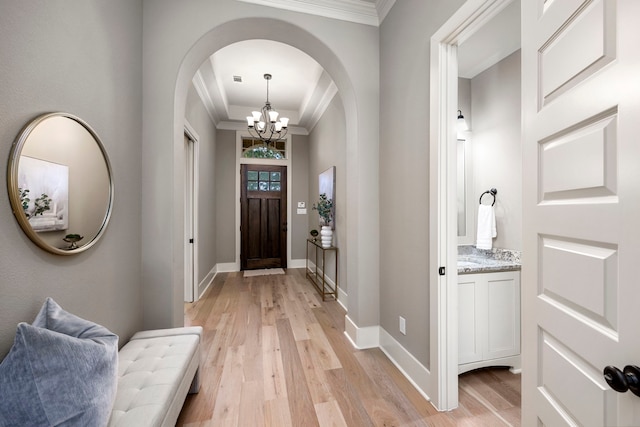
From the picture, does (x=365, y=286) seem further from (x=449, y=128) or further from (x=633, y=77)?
(x=633, y=77)

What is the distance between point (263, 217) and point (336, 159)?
2402 millimetres

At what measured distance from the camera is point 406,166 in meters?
2.06

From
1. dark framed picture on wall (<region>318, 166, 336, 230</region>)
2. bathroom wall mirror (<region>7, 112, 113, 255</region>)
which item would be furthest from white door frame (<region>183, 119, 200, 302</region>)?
bathroom wall mirror (<region>7, 112, 113, 255</region>)

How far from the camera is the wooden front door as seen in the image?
18.0 feet

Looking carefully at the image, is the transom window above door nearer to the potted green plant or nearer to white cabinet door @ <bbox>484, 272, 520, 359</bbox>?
the potted green plant

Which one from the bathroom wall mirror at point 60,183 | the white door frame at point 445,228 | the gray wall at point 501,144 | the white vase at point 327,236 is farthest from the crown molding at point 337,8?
the white vase at point 327,236

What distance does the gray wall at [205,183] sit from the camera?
12.3ft

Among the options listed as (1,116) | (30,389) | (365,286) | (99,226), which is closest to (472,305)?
(365,286)

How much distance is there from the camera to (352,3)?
7.76 ft

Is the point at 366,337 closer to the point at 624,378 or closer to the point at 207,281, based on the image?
the point at 624,378

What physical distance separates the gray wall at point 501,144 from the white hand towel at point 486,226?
0.24 ft

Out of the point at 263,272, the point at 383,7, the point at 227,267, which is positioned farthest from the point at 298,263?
the point at 383,7

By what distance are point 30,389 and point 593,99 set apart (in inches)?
74.8

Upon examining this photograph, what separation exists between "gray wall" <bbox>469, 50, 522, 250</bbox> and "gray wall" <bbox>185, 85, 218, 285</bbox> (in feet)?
11.0
